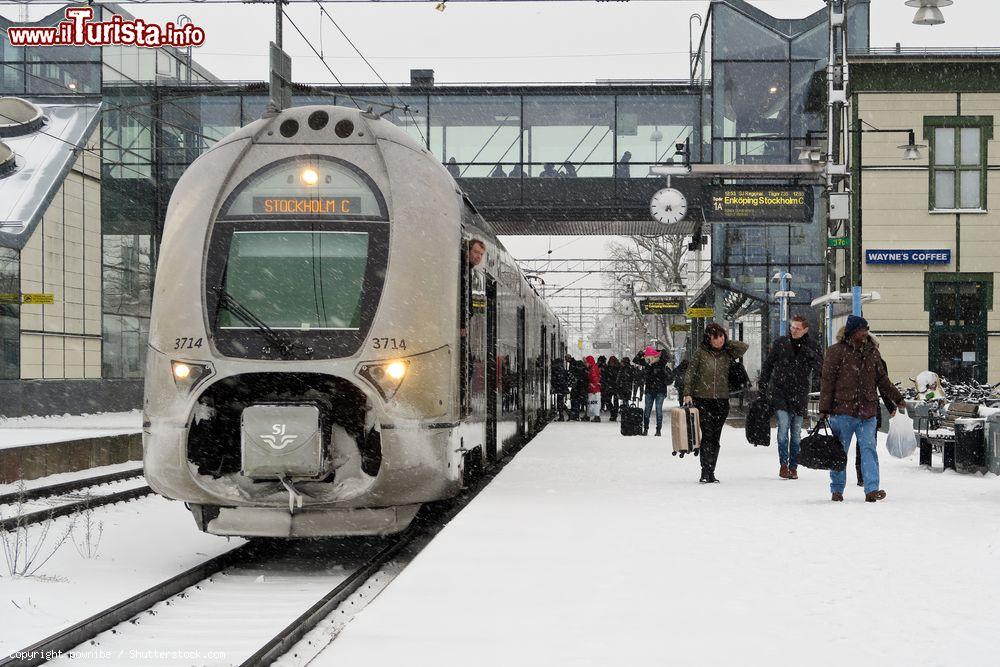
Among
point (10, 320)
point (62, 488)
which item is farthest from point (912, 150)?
point (10, 320)

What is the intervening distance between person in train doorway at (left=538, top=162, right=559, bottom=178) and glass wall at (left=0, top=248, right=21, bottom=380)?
12473mm

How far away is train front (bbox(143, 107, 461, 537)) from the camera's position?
28.0ft

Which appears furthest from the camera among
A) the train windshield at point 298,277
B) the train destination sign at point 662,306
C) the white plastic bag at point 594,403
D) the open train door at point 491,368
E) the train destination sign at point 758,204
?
the train destination sign at point 662,306

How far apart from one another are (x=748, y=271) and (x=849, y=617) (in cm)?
2833

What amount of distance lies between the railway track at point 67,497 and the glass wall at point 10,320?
13.3 metres

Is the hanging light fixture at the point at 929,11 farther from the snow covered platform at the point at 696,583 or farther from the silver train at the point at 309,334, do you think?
the silver train at the point at 309,334

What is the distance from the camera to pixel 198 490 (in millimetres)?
8547

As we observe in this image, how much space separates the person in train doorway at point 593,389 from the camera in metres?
27.9

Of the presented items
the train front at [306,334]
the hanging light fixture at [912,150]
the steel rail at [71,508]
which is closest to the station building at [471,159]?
the hanging light fixture at [912,150]

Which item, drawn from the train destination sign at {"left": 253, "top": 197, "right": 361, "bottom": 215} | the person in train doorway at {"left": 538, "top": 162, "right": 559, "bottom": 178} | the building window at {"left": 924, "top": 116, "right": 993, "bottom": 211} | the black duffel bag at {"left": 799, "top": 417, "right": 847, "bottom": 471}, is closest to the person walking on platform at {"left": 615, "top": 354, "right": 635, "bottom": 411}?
the person in train doorway at {"left": 538, "top": 162, "right": 559, "bottom": 178}

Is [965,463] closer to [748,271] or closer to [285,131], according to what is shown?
[285,131]

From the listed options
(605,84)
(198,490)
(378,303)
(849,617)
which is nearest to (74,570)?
(198,490)

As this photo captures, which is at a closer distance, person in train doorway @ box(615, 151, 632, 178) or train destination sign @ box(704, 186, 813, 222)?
train destination sign @ box(704, 186, 813, 222)

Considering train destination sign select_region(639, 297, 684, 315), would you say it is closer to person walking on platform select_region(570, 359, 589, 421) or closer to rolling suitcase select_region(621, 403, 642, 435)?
person walking on platform select_region(570, 359, 589, 421)
